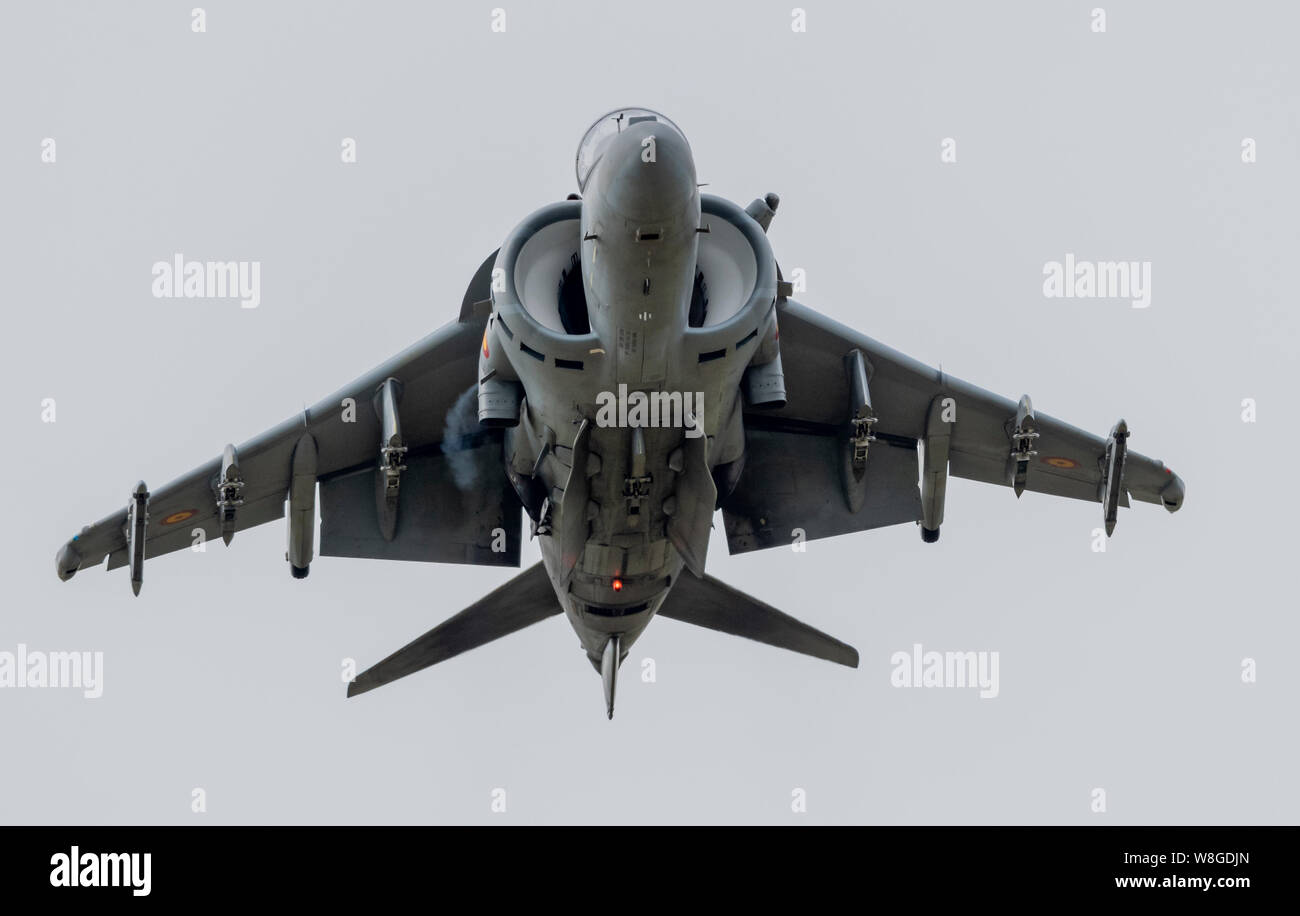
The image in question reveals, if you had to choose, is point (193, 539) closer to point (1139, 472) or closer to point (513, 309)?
point (513, 309)

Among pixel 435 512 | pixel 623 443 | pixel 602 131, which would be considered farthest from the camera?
pixel 435 512

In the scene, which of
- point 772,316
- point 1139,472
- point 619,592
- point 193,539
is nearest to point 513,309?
point 772,316

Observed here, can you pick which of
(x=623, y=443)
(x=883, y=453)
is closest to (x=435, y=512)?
(x=623, y=443)

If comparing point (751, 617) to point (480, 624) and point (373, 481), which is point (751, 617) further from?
point (373, 481)

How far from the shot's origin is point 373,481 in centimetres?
1719

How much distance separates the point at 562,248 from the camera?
14305 mm

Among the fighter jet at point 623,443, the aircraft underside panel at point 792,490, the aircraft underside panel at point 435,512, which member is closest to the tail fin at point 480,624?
the fighter jet at point 623,443

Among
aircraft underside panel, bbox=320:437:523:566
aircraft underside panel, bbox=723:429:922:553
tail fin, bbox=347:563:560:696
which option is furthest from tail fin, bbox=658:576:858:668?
aircraft underside panel, bbox=320:437:523:566

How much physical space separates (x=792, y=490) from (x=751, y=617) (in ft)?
4.60

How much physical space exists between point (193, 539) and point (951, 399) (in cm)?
682

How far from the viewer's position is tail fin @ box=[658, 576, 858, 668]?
18.1 metres

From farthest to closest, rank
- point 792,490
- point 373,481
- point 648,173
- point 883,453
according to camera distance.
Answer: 1. point 883,453
2. point 792,490
3. point 373,481
4. point 648,173

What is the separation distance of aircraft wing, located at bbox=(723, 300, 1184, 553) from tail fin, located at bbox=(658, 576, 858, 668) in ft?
2.40

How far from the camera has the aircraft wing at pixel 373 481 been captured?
16250mm
